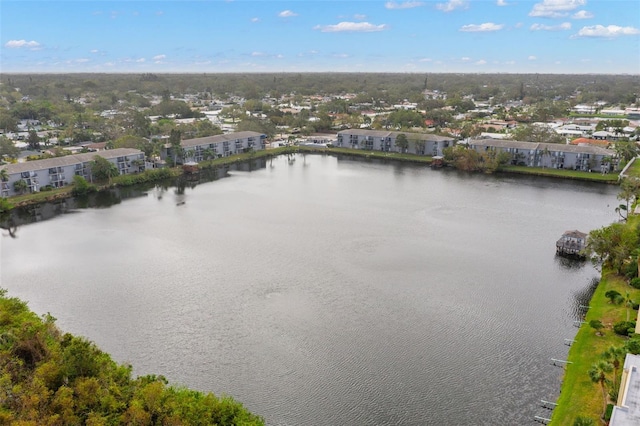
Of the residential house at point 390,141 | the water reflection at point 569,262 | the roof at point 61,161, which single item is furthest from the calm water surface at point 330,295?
the residential house at point 390,141

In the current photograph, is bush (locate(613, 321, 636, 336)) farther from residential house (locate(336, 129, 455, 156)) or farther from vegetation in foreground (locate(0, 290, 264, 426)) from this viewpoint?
residential house (locate(336, 129, 455, 156))

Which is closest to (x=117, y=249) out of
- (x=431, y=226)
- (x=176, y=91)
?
(x=431, y=226)

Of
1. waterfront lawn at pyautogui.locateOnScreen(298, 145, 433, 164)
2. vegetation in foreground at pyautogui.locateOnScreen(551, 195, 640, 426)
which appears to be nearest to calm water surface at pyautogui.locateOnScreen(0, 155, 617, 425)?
vegetation in foreground at pyautogui.locateOnScreen(551, 195, 640, 426)

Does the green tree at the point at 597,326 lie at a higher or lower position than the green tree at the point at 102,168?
lower

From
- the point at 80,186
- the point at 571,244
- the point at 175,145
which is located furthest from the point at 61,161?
the point at 571,244

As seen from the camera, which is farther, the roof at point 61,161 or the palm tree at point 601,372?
the roof at point 61,161

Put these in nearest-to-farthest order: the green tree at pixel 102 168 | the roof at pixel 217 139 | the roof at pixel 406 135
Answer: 1. the green tree at pixel 102 168
2. the roof at pixel 217 139
3. the roof at pixel 406 135

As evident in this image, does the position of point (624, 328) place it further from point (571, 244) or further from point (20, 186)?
point (20, 186)

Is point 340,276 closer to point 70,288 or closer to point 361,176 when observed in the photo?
point 70,288

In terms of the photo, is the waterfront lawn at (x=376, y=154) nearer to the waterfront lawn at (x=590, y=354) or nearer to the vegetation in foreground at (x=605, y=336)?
the vegetation in foreground at (x=605, y=336)
